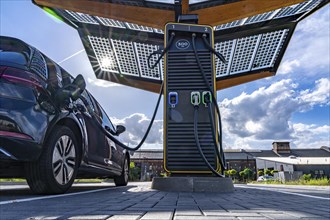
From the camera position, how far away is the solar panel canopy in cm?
722

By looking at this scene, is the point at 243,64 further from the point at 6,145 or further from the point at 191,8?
the point at 6,145

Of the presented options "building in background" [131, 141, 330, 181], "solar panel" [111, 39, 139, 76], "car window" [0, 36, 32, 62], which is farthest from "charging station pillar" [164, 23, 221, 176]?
"building in background" [131, 141, 330, 181]

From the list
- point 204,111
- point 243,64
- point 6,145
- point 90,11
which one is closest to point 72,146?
point 6,145

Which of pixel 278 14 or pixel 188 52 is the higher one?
pixel 278 14

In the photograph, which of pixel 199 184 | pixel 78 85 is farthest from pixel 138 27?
pixel 199 184

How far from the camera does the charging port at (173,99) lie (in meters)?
4.56

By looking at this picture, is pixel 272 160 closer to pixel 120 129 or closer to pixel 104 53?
pixel 104 53

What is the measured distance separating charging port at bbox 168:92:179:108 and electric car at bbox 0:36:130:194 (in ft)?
4.91

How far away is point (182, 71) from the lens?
187 inches

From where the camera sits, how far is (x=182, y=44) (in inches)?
190

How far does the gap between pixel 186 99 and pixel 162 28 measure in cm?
397

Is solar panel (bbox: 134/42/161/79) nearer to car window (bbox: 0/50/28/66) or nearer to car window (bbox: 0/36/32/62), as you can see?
car window (bbox: 0/36/32/62)

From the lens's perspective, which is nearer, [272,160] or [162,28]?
[162,28]

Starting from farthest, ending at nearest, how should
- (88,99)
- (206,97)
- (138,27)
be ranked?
(138,27), (206,97), (88,99)
